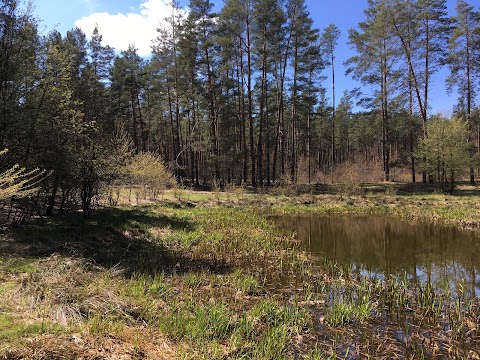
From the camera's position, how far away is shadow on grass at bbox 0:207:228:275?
27.6 feet

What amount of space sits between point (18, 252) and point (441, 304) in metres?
9.07

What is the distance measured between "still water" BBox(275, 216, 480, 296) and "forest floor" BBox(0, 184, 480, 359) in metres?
1.12

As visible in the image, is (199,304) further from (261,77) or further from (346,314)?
(261,77)

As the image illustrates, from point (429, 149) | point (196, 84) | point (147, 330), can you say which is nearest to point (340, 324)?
point (147, 330)

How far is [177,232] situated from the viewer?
12.9 metres

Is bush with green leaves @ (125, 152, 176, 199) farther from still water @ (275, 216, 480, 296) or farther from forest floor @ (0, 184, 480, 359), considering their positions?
forest floor @ (0, 184, 480, 359)

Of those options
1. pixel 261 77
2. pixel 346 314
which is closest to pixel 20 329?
pixel 346 314

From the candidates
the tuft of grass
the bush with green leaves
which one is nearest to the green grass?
the tuft of grass

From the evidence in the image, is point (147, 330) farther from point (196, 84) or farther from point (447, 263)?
point (196, 84)

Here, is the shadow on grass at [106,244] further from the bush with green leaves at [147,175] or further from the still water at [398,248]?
the bush with green leaves at [147,175]

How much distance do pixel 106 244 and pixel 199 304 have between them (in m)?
5.55

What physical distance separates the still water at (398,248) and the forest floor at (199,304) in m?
1.12

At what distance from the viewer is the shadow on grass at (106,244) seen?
8414mm

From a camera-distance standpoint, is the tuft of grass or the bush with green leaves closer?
the tuft of grass
